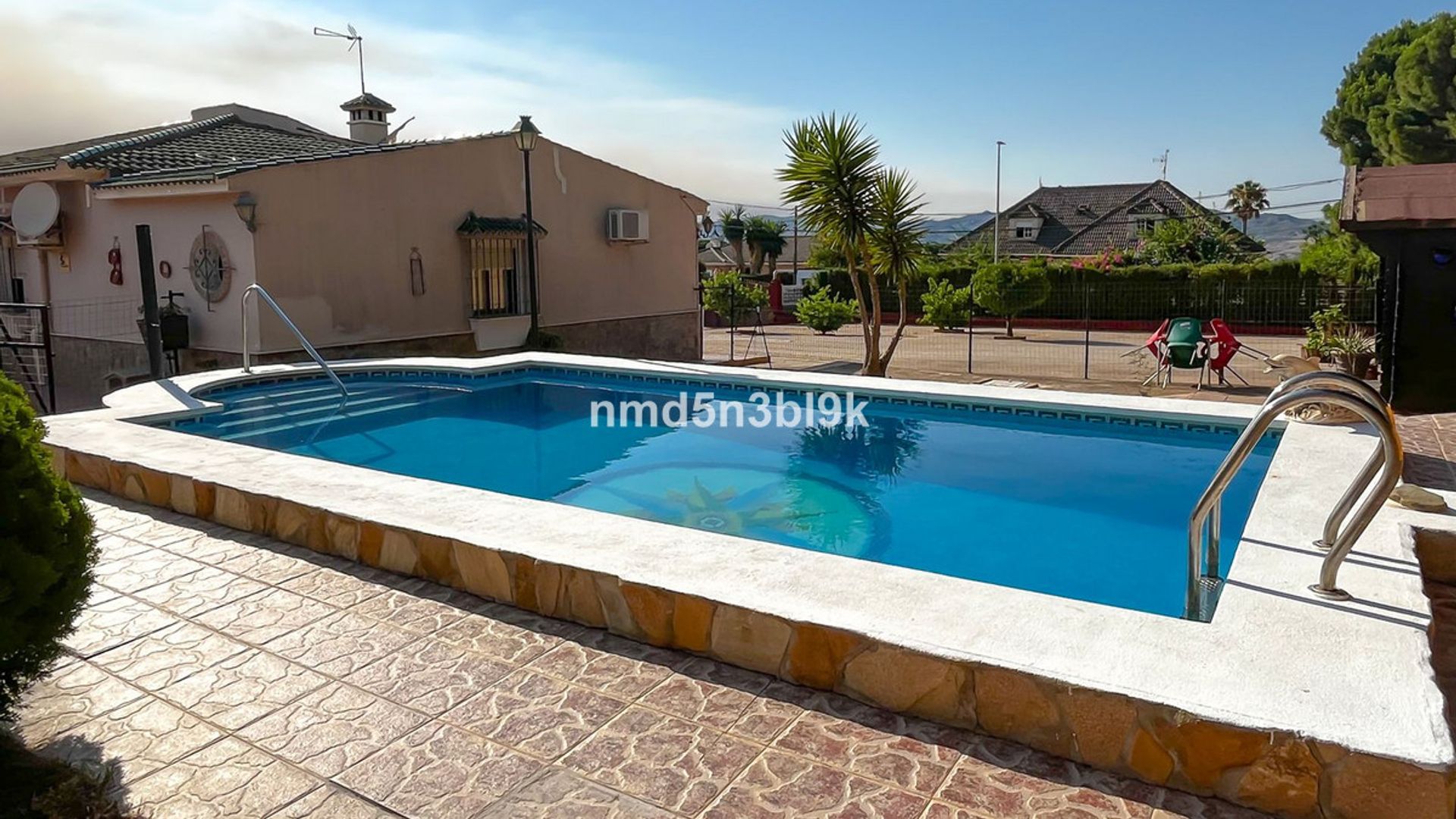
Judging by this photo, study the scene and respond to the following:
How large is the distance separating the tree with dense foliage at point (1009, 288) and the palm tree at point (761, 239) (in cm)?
3223

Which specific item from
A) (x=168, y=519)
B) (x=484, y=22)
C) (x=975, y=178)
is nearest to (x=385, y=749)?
(x=168, y=519)

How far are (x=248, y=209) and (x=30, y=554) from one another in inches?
464

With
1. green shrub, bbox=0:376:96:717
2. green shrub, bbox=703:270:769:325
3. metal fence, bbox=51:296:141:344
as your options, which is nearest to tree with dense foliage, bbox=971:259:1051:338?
green shrub, bbox=703:270:769:325

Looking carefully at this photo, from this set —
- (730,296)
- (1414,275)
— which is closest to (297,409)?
(1414,275)

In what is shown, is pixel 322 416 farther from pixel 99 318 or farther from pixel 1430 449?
pixel 1430 449

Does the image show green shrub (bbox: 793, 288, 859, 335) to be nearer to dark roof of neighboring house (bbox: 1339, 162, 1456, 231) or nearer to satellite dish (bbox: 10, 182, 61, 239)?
dark roof of neighboring house (bbox: 1339, 162, 1456, 231)

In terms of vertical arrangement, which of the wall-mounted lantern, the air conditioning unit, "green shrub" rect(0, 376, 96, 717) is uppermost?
the air conditioning unit

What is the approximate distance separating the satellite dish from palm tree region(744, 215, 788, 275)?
45861 mm

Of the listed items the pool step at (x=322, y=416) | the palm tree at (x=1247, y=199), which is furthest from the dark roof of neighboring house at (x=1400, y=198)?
the palm tree at (x=1247, y=199)

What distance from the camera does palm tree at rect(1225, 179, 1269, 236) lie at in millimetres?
60250

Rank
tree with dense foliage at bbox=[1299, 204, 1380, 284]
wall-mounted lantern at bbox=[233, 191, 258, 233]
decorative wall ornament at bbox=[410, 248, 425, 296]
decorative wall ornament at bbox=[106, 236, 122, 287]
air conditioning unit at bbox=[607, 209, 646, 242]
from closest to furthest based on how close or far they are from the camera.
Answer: wall-mounted lantern at bbox=[233, 191, 258, 233] → decorative wall ornament at bbox=[106, 236, 122, 287] → decorative wall ornament at bbox=[410, 248, 425, 296] → air conditioning unit at bbox=[607, 209, 646, 242] → tree with dense foliage at bbox=[1299, 204, 1380, 284]

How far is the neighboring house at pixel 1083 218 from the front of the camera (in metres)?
50.0

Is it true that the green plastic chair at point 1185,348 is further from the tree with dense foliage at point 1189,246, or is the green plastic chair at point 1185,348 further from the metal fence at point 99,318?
the tree with dense foliage at point 1189,246

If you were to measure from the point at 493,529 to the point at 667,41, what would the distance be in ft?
41.9
